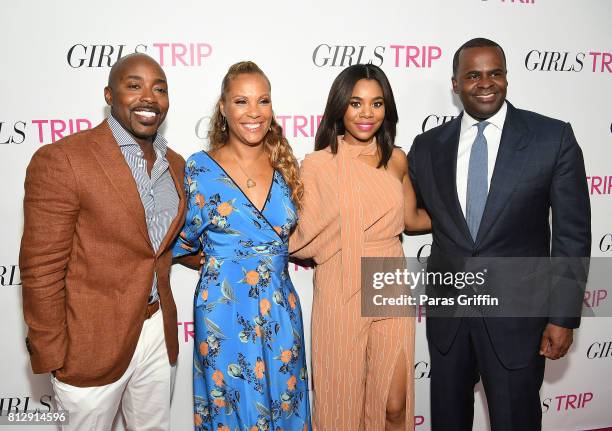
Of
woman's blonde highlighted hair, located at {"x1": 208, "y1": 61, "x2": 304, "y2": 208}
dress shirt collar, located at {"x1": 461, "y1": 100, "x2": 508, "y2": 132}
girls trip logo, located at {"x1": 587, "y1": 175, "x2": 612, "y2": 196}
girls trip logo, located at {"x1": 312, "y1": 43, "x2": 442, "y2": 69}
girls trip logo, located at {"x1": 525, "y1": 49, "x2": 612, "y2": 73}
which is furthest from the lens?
girls trip logo, located at {"x1": 587, "y1": 175, "x2": 612, "y2": 196}

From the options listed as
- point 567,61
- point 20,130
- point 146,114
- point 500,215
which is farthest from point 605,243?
point 20,130

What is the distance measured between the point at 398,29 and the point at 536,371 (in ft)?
6.04

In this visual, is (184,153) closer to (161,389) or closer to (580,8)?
(161,389)

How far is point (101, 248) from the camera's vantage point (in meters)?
1.74

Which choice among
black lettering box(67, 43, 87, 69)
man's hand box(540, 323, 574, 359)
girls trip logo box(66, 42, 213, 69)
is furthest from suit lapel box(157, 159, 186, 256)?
man's hand box(540, 323, 574, 359)

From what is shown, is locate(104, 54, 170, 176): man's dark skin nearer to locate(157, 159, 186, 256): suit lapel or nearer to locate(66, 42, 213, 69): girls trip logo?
locate(157, 159, 186, 256): suit lapel

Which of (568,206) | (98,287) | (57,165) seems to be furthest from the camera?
(568,206)

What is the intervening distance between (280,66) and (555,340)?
1.84m

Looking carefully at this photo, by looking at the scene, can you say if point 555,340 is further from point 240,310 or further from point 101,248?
point 101,248

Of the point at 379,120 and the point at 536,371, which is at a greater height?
the point at 379,120

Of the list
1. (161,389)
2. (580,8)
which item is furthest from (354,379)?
(580,8)

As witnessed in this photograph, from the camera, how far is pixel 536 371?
80.7 inches

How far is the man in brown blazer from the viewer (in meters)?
1.65

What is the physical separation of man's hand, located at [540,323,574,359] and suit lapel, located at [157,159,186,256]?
159 cm
